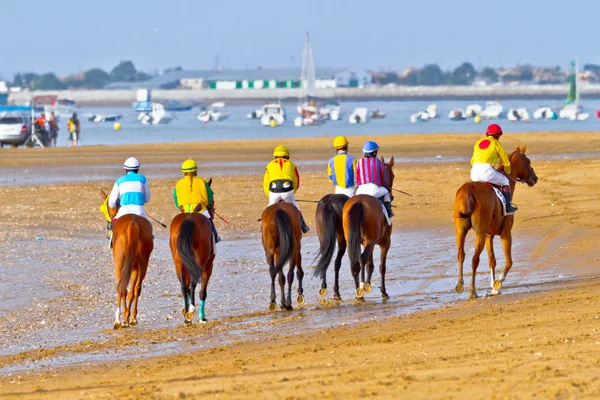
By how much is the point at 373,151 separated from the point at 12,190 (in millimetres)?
17018

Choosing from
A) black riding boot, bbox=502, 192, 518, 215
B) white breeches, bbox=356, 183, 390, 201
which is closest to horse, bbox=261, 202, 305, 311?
white breeches, bbox=356, 183, 390, 201

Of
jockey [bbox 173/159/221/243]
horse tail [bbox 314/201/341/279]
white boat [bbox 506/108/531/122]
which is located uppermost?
jockey [bbox 173/159/221/243]

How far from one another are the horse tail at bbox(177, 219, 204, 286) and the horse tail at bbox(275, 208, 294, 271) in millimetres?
1232

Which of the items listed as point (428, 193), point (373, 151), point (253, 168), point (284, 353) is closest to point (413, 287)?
point (373, 151)

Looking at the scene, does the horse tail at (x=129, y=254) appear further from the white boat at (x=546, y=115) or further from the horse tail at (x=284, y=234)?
the white boat at (x=546, y=115)

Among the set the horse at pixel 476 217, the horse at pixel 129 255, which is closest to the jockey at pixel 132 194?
the horse at pixel 129 255

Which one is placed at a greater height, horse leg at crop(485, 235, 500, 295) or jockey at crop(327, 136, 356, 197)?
jockey at crop(327, 136, 356, 197)

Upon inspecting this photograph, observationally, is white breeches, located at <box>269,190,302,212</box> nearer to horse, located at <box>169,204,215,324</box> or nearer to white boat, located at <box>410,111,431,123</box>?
horse, located at <box>169,204,215,324</box>

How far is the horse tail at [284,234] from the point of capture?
13555 mm

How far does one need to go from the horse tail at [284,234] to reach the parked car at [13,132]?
131 feet

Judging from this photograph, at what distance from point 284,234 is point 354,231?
3.09 ft

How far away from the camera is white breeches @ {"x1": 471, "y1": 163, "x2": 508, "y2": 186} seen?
14.5m

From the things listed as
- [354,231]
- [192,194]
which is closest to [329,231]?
[354,231]

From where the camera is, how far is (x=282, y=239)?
1355 cm
